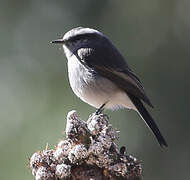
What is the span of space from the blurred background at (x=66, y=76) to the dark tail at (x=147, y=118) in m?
2.73

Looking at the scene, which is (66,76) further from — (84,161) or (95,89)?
(84,161)

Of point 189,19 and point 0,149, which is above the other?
point 189,19

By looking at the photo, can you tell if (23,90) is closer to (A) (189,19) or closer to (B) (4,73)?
(B) (4,73)

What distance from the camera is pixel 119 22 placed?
12.1 metres

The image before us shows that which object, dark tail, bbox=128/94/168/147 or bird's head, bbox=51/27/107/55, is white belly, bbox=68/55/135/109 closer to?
dark tail, bbox=128/94/168/147

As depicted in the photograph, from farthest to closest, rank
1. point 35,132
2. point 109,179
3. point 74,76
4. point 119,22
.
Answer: point 119,22
point 35,132
point 74,76
point 109,179

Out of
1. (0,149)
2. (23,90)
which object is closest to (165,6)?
(23,90)

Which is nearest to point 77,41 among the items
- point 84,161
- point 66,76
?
point 84,161

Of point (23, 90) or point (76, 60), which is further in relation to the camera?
point (23, 90)

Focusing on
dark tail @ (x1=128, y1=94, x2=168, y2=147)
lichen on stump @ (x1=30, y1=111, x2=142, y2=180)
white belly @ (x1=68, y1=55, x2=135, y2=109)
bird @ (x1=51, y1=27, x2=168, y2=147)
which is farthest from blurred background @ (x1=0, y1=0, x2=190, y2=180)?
lichen on stump @ (x1=30, y1=111, x2=142, y2=180)

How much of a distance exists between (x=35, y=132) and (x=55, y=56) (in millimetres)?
2071

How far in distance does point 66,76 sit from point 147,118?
481 cm

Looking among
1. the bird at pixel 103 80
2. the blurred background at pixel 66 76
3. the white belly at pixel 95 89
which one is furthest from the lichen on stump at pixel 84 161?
the blurred background at pixel 66 76

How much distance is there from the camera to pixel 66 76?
1109 cm
